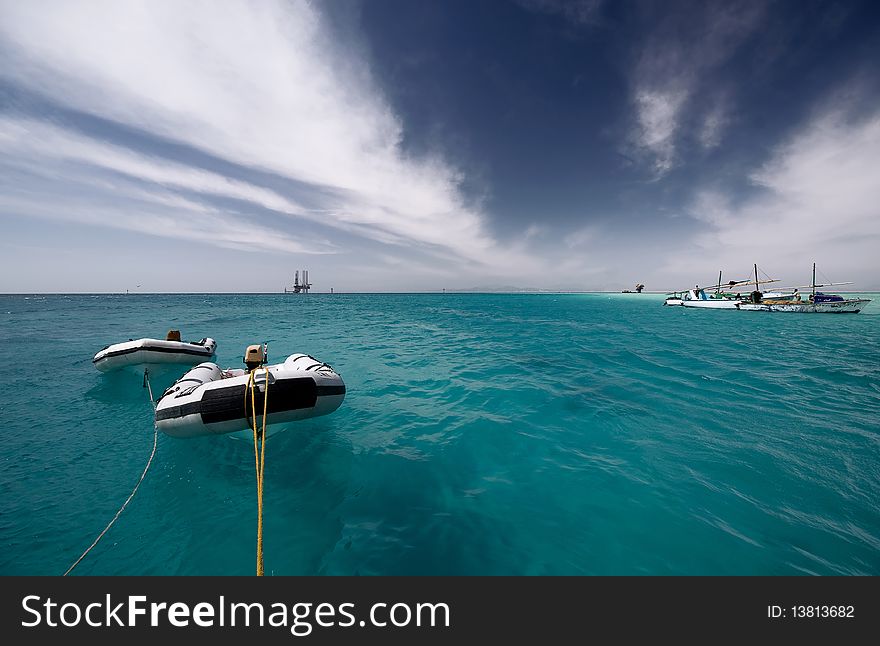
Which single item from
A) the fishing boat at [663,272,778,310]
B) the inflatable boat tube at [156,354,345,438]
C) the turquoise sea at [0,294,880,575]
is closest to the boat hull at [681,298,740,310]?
the fishing boat at [663,272,778,310]

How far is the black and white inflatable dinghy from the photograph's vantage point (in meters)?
9.95

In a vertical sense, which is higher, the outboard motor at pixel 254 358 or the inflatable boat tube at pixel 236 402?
the outboard motor at pixel 254 358

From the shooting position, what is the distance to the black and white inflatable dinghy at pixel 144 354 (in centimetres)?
995

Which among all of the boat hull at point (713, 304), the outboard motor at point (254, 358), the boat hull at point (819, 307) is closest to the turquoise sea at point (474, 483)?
the outboard motor at point (254, 358)

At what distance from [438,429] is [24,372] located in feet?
57.9

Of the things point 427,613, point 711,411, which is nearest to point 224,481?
point 427,613

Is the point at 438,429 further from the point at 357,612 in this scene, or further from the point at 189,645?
the point at 189,645

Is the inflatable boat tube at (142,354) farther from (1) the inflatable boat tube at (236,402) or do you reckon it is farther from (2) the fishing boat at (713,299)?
(2) the fishing boat at (713,299)

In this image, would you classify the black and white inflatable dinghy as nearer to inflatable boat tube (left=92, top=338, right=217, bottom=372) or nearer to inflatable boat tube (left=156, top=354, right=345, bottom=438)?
inflatable boat tube (left=92, top=338, right=217, bottom=372)

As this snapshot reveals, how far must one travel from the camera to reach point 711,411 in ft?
26.6

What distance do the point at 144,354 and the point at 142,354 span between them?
5cm

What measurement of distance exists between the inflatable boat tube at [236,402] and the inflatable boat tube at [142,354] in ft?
19.3

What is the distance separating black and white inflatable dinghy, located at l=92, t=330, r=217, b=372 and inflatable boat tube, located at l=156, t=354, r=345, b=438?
5.89 meters

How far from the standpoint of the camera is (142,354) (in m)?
10.0
